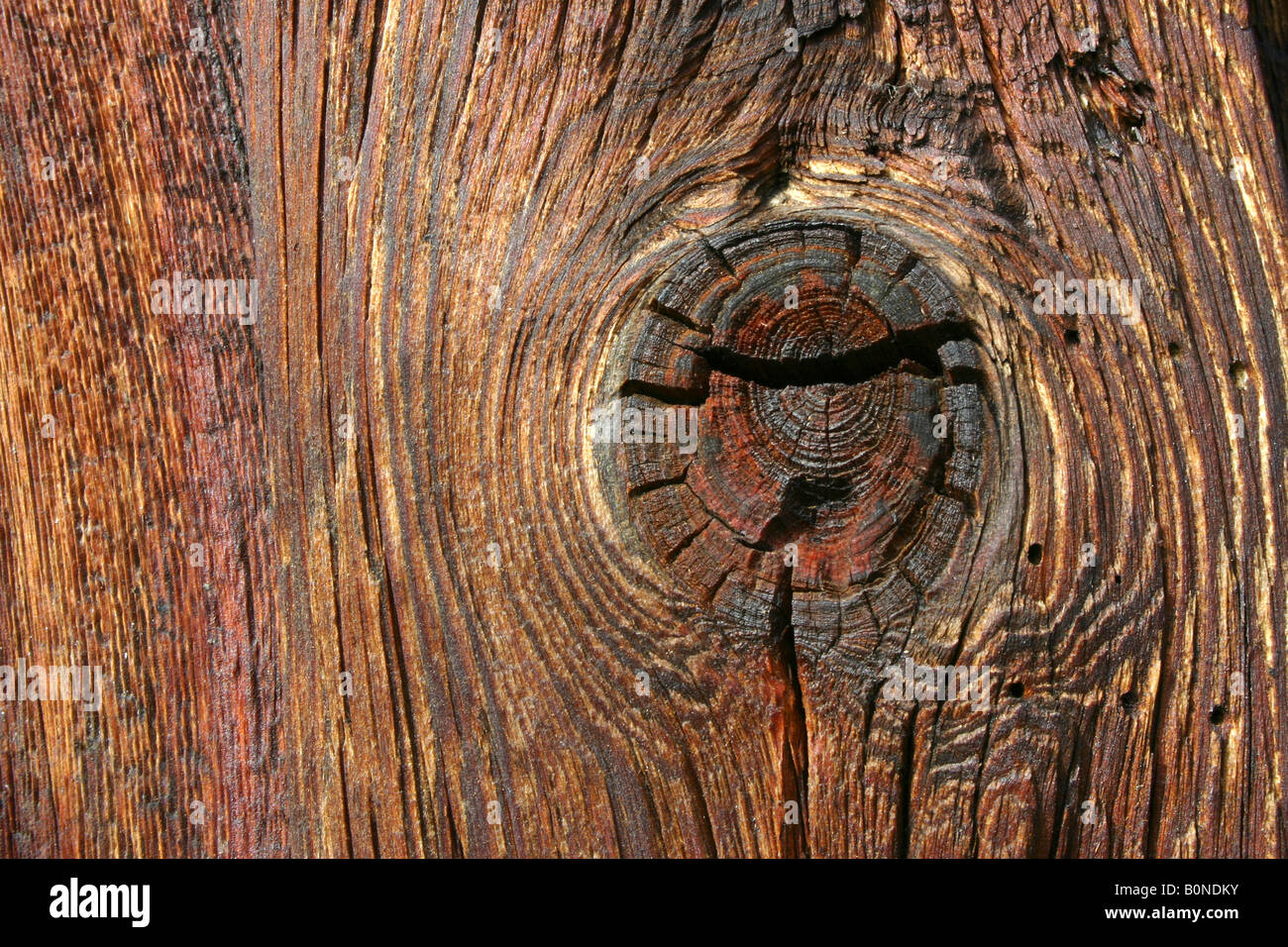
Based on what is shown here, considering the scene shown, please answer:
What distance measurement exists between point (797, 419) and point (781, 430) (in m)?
0.03

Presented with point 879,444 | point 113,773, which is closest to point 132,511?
point 113,773

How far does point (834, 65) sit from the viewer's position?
1362 mm

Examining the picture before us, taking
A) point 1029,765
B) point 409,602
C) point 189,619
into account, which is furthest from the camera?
point 189,619

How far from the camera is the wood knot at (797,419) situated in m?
1.32

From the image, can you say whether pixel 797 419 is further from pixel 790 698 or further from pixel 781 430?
pixel 790 698

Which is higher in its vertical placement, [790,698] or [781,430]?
[781,430]

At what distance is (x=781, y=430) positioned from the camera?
1.34 meters

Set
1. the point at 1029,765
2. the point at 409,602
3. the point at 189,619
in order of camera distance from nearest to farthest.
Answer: the point at 1029,765
the point at 409,602
the point at 189,619

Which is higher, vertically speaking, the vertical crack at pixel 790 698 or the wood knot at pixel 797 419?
the wood knot at pixel 797 419

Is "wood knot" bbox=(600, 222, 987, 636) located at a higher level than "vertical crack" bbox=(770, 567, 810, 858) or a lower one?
higher

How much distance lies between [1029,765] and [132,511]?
4.82ft

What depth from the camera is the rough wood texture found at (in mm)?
1318

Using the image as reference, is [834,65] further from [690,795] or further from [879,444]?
[690,795]

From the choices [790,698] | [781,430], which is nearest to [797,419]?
[781,430]
